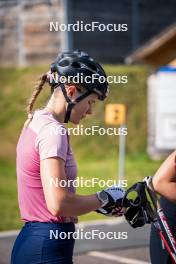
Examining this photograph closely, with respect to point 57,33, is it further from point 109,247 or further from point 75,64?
point 75,64

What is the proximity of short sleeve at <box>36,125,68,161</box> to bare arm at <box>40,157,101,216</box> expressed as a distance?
3cm

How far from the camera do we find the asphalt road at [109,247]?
8.07m

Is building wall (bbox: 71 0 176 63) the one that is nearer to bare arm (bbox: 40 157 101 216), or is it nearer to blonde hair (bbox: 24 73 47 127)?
blonde hair (bbox: 24 73 47 127)

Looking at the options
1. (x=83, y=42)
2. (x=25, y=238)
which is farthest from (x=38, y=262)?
(x=83, y=42)

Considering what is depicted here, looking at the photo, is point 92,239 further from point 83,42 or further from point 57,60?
point 83,42

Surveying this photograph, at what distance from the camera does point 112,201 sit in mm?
3492

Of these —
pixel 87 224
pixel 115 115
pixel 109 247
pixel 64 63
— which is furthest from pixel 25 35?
pixel 64 63

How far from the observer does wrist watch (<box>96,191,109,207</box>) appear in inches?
132

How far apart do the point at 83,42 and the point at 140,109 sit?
476cm

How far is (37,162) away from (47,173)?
6.0 inches

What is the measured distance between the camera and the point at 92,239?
886 cm

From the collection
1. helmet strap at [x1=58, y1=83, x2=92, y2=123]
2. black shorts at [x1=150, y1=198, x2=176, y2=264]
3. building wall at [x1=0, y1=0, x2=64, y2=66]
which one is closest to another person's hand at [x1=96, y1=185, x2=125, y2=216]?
helmet strap at [x1=58, y1=83, x2=92, y2=123]

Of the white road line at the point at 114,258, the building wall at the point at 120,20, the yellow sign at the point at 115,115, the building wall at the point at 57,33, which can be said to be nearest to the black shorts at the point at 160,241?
the white road line at the point at 114,258

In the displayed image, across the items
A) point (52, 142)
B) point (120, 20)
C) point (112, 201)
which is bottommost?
point (112, 201)
